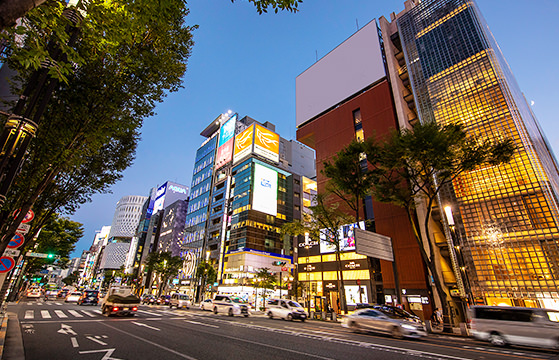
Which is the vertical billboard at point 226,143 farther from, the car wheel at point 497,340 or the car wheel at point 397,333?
the car wheel at point 497,340

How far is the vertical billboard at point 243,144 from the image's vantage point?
75438 millimetres

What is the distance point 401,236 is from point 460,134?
53.4 ft

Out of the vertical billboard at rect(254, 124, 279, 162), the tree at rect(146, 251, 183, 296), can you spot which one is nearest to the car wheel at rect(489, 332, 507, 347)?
the tree at rect(146, 251, 183, 296)

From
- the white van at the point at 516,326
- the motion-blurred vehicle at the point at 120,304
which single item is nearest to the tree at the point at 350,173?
the white van at the point at 516,326

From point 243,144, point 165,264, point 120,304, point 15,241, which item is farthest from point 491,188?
point 165,264

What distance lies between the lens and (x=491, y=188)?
2458 cm

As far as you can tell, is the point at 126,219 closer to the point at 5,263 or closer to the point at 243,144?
the point at 243,144

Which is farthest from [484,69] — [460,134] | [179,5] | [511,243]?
[179,5]

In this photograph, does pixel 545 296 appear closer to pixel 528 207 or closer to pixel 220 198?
pixel 528 207

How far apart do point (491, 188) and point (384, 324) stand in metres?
20.3

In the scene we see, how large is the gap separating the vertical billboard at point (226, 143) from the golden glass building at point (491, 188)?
60843 mm

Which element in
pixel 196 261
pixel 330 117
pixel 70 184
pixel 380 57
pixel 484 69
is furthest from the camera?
pixel 196 261

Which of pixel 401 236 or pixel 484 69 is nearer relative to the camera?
pixel 484 69

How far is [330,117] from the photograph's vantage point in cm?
4803
